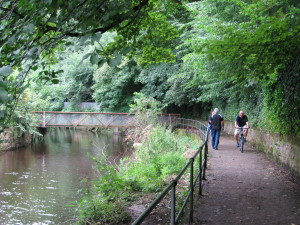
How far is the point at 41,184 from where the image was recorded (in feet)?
40.8

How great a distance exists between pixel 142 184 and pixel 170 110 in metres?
23.9

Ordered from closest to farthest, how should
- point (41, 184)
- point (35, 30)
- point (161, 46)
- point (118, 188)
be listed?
point (35, 30) → point (118, 188) → point (161, 46) → point (41, 184)

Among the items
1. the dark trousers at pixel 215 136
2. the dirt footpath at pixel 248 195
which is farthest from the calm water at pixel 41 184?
the dark trousers at pixel 215 136

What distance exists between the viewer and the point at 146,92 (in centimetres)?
2906

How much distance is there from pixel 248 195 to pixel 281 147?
363cm

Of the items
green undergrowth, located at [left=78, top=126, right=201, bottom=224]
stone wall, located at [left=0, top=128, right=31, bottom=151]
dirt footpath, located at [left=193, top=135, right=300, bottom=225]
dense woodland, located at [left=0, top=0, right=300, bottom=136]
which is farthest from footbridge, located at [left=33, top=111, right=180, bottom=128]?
dirt footpath, located at [left=193, top=135, right=300, bottom=225]

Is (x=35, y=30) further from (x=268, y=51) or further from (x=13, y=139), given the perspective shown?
(x=13, y=139)

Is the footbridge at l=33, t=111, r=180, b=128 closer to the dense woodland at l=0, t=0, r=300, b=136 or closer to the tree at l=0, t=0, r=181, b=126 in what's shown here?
the dense woodland at l=0, t=0, r=300, b=136

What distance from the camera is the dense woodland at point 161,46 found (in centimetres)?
350

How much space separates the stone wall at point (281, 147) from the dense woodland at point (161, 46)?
0.33 m

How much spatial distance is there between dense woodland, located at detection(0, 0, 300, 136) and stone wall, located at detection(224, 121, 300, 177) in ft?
1.09

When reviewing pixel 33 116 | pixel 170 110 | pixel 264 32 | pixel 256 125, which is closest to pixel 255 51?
pixel 264 32

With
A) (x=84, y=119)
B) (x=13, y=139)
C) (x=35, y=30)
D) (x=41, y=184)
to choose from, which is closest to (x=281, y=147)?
(x=35, y=30)

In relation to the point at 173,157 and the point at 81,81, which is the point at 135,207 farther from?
the point at 81,81
